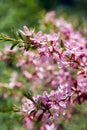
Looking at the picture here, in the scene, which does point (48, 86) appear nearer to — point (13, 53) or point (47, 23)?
point (13, 53)

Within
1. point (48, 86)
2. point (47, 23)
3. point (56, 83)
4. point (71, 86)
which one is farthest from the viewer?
point (47, 23)

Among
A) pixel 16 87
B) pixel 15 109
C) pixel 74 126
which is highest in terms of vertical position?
pixel 15 109

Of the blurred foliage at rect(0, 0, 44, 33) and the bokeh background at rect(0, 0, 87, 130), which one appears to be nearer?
the bokeh background at rect(0, 0, 87, 130)

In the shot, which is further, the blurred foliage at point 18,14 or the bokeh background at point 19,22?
the blurred foliage at point 18,14

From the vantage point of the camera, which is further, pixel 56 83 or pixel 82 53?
pixel 56 83

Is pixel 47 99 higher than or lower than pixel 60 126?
higher

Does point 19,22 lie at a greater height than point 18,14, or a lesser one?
lesser

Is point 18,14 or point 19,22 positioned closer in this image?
point 19,22

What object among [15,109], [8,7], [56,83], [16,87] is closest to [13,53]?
[56,83]

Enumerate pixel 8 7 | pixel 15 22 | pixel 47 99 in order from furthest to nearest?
1. pixel 8 7
2. pixel 15 22
3. pixel 47 99

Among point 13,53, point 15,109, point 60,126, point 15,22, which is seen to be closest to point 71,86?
point 15,109
